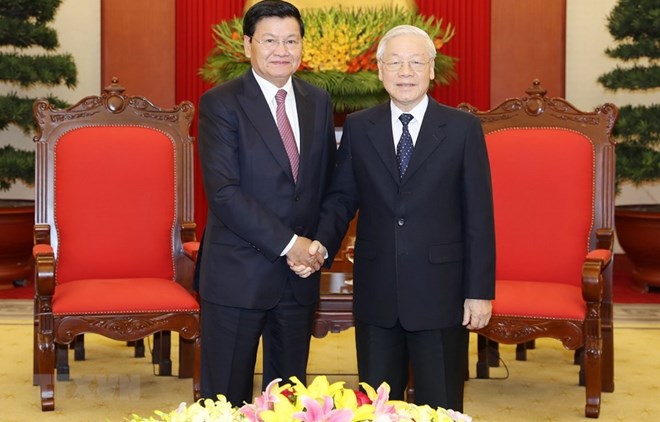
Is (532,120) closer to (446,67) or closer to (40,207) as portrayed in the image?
(446,67)

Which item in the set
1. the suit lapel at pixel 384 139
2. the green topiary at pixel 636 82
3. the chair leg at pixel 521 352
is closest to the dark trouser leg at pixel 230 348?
the suit lapel at pixel 384 139

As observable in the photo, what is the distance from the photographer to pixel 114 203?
14.0 feet

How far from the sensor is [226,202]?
8.63 feet

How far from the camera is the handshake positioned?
264 cm

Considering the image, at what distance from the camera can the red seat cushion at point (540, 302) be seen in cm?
379

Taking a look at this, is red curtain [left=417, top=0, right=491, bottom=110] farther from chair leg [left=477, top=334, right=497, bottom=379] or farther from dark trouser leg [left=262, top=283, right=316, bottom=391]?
dark trouser leg [left=262, top=283, right=316, bottom=391]

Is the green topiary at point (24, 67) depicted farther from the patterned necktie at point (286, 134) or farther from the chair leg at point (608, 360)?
the patterned necktie at point (286, 134)

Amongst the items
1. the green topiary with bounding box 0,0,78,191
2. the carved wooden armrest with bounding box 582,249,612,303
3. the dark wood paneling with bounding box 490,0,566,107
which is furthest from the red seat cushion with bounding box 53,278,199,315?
the dark wood paneling with bounding box 490,0,566,107

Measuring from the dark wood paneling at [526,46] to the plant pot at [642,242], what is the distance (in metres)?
1.09

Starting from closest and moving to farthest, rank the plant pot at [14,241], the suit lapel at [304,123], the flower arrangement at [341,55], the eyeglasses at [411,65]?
1. the eyeglasses at [411,65]
2. the suit lapel at [304,123]
3. the flower arrangement at [341,55]
4. the plant pot at [14,241]

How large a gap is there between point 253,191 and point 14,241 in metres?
4.03

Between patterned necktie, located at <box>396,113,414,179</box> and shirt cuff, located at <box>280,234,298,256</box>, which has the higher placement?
patterned necktie, located at <box>396,113,414,179</box>

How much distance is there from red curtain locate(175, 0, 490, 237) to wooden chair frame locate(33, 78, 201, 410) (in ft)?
9.42

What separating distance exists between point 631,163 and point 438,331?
167 inches
